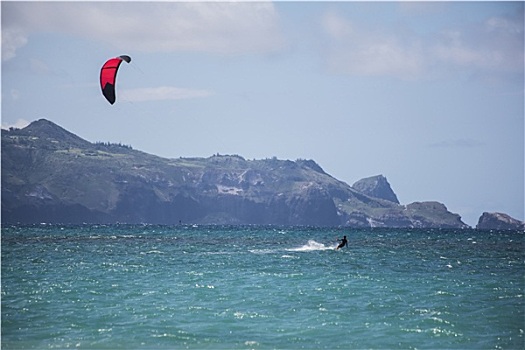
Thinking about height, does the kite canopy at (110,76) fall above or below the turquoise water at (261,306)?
above

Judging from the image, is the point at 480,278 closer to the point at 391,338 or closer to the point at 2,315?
the point at 391,338

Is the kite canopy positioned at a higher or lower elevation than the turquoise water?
higher

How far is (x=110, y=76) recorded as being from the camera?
41062 millimetres

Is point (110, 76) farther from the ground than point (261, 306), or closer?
farther from the ground

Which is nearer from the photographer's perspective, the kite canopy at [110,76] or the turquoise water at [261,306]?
the turquoise water at [261,306]

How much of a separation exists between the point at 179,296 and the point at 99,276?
9.19 metres

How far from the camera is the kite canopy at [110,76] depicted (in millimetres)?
40531

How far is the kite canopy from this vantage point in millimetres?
40531

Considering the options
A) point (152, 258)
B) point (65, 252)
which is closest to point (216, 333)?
point (152, 258)

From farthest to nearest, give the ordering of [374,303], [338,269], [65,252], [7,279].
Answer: [65,252]
[338,269]
[7,279]
[374,303]

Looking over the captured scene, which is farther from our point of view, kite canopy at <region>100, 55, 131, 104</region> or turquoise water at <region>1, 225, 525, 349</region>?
kite canopy at <region>100, 55, 131, 104</region>

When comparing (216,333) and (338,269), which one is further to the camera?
(338,269)

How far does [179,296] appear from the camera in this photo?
103 ft

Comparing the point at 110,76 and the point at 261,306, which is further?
the point at 110,76
